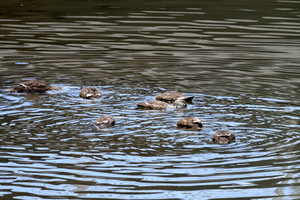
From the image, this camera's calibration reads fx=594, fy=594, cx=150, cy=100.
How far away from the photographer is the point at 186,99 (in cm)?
1103

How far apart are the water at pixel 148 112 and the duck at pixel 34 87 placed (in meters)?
0.19

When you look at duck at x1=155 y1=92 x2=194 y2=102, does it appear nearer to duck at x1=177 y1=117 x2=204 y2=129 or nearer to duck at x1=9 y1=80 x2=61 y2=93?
duck at x1=177 y1=117 x2=204 y2=129

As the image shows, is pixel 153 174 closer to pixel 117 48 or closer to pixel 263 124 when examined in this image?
pixel 263 124

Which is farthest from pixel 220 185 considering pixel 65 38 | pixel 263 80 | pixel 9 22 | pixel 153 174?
pixel 9 22

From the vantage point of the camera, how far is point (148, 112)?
10.4 m

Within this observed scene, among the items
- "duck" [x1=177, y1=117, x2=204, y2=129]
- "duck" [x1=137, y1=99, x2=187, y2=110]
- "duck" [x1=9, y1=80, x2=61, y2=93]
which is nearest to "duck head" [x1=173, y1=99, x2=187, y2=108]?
"duck" [x1=137, y1=99, x2=187, y2=110]

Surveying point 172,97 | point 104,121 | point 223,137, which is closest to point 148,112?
point 172,97

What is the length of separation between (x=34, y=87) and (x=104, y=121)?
3.23 metres

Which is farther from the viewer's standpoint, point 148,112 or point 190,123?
point 148,112

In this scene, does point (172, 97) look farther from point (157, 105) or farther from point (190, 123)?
point (190, 123)

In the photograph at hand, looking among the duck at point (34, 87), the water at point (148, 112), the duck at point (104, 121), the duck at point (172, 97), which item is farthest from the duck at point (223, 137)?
the duck at point (34, 87)

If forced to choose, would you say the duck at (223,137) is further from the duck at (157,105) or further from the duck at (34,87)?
the duck at (34,87)

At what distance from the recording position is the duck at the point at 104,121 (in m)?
9.21

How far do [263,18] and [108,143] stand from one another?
15.4 metres
